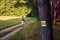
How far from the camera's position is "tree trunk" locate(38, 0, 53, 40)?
559cm

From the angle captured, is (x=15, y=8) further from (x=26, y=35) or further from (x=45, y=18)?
(x=45, y=18)

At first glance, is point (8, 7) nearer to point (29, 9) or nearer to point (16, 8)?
point (16, 8)

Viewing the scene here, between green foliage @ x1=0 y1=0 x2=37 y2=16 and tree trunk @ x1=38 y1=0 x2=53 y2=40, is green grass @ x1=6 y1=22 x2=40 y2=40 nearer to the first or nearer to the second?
tree trunk @ x1=38 y1=0 x2=53 y2=40

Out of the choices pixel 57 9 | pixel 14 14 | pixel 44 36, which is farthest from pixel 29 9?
pixel 44 36

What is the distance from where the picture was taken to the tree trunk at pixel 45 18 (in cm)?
559

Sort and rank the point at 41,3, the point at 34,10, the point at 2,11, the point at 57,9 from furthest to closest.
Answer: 1. the point at 2,11
2. the point at 34,10
3. the point at 57,9
4. the point at 41,3

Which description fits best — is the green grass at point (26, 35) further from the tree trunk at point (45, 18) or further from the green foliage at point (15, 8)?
the green foliage at point (15, 8)

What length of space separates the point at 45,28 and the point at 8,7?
4251cm

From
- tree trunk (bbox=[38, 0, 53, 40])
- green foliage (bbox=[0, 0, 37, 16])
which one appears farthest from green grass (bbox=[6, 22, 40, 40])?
green foliage (bbox=[0, 0, 37, 16])

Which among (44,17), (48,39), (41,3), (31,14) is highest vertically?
(41,3)

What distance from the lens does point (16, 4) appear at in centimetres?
4712

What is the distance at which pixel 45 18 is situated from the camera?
570cm

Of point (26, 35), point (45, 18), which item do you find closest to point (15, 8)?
point (26, 35)

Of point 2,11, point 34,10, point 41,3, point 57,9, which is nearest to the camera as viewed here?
point 41,3
